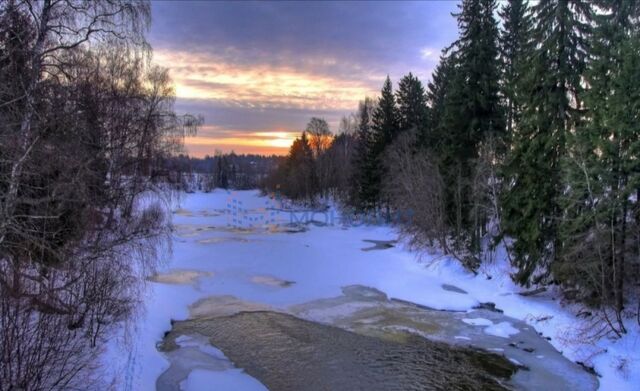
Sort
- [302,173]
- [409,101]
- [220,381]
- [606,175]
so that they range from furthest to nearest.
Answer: [302,173] < [409,101] < [606,175] < [220,381]

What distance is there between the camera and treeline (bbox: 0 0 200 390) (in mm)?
5449

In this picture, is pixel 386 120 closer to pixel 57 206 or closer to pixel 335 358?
pixel 335 358

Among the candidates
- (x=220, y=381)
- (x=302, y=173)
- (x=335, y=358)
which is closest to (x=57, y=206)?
(x=220, y=381)

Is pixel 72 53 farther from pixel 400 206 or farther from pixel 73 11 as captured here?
pixel 400 206

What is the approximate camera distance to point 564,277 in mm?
11570

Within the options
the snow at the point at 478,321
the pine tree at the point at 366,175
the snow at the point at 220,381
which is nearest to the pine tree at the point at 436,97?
the pine tree at the point at 366,175

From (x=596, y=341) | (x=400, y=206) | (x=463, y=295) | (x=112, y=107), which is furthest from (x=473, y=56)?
(x=112, y=107)

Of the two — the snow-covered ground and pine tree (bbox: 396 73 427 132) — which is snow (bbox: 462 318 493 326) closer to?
the snow-covered ground

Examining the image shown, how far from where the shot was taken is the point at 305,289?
56.0 ft

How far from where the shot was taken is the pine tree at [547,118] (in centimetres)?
1395

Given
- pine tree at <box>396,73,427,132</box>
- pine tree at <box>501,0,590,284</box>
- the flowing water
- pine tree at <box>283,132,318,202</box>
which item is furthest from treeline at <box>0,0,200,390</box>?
pine tree at <box>283,132,318,202</box>

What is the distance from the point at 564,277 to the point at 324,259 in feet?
44.0

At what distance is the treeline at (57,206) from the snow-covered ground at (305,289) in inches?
64.9

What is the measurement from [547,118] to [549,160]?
1416 millimetres
